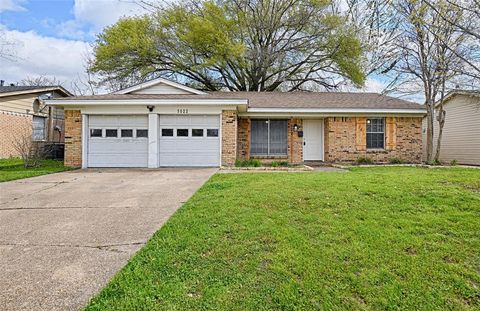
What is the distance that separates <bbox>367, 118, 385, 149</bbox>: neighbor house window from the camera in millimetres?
13398

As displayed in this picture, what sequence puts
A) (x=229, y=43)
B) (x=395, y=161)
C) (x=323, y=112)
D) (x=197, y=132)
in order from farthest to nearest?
(x=229, y=43)
(x=395, y=161)
(x=323, y=112)
(x=197, y=132)

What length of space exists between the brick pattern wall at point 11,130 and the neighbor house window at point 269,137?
1165 cm

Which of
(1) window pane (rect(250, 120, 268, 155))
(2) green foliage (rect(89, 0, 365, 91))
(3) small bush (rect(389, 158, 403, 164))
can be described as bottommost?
(3) small bush (rect(389, 158, 403, 164))

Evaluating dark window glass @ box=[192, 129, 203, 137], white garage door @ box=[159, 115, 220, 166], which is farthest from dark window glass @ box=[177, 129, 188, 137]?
dark window glass @ box=[192, 129, 203, 137]

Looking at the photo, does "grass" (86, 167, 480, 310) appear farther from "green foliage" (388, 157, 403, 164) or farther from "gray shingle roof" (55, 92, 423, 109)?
"green foliage" (388, 157, 403, 164)

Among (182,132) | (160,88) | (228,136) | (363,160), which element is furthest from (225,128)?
(363,160)

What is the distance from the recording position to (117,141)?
38.9ft

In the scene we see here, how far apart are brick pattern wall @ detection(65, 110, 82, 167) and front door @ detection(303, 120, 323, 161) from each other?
963cm

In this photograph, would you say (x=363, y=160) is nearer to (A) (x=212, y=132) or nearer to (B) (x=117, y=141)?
(A) (x=212, y=132)

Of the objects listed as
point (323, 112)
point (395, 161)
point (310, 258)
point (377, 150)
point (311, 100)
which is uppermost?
point (311, 100)

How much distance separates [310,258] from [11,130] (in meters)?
18.9

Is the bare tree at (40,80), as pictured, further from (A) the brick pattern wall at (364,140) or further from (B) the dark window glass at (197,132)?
(A) the brick pattern wall at (364,140)

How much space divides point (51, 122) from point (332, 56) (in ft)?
61.8

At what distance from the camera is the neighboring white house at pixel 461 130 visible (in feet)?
48.0
